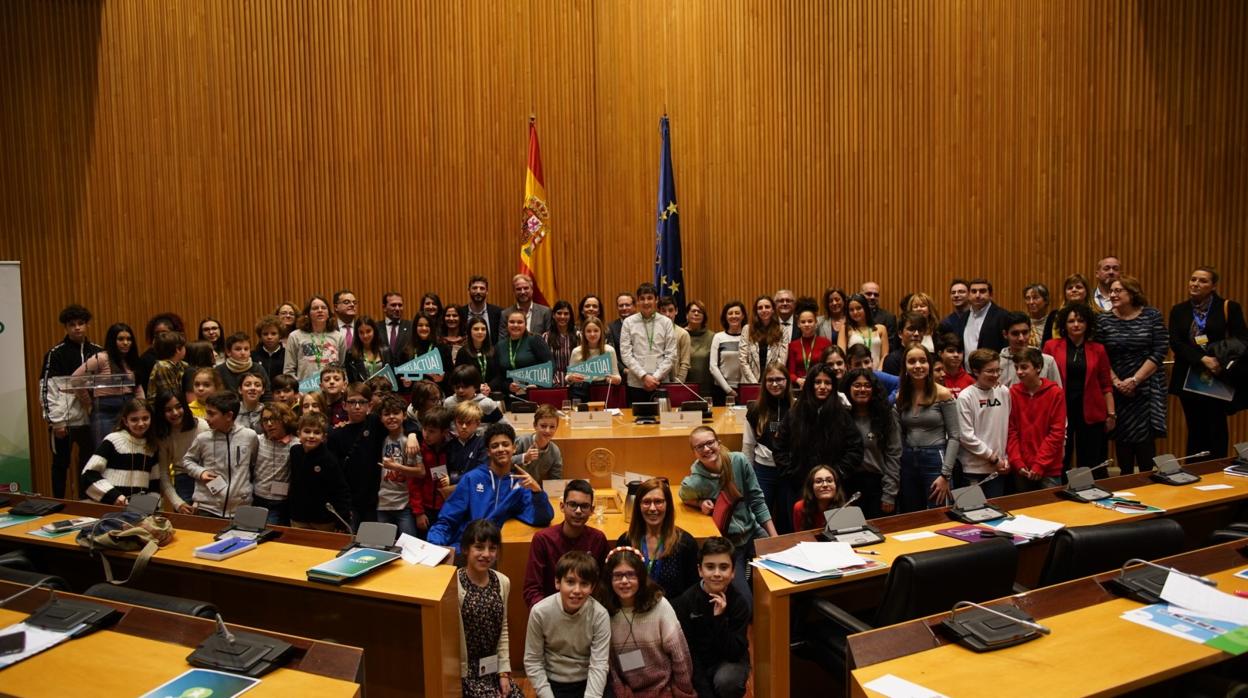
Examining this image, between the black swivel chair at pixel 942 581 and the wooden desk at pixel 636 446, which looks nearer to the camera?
the black swivel chair at pixel 942 581

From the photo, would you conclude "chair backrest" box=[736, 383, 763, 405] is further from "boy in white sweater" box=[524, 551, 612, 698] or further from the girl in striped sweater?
the girl in striped sweater

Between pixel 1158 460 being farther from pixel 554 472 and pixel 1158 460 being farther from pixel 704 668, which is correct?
pixel 554 472

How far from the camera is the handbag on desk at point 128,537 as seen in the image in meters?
3.57

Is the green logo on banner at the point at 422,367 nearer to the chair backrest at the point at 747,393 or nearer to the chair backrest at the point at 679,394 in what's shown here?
the chair backrest at the point at 679,394

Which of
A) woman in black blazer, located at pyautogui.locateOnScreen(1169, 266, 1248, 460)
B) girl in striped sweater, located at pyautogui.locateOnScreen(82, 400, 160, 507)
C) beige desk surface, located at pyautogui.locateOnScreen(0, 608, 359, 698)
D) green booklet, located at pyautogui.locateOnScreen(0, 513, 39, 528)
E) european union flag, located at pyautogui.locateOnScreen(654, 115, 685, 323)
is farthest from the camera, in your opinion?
european union flag, located at pyautogui.locateOnScreen(654, 115, 685, 323)

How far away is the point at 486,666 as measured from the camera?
3.44m

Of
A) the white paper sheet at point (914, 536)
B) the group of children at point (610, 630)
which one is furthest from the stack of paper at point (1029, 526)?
the group of children at point (610, 630)

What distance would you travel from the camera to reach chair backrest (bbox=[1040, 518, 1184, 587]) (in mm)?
3092

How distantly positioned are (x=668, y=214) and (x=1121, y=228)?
13.5ft

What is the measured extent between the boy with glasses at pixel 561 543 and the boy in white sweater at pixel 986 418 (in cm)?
229

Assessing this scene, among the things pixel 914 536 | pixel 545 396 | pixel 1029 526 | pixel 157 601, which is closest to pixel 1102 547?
pixel 1029 526

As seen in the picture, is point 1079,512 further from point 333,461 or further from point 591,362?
point 333,461

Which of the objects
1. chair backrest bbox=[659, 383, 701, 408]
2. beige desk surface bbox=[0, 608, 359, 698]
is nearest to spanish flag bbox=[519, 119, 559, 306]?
chair backrest bbox=[659, 383, 701, 408]

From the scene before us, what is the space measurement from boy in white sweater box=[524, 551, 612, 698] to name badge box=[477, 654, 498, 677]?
197 millimetres
